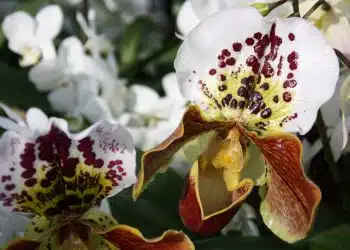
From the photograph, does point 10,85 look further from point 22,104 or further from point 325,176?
point 325,176

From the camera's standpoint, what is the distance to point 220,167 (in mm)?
708

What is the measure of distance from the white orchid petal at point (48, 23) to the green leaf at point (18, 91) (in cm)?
9

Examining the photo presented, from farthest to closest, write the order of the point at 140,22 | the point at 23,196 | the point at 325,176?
the point at 140,22 → the point at 325,176 → the point at 23,196

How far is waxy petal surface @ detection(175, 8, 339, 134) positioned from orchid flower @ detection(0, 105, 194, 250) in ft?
0.26

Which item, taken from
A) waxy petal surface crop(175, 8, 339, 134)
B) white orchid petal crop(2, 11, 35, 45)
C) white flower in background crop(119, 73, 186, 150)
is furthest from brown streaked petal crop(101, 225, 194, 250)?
white orchid petal crop(2, 11, 35, 45)

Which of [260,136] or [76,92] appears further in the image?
[76,92]

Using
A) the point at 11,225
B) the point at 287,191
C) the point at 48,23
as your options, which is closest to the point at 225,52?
the point at 287,191

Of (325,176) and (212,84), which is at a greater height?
(212,84)

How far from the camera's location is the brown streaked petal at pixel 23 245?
633 mm

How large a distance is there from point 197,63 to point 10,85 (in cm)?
52

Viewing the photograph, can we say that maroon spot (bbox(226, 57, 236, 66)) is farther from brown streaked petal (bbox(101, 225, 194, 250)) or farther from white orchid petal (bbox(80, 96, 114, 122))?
white orchid petal (bbox(80, 96, 114, 122))

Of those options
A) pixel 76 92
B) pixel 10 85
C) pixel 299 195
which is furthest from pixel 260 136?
pixel 10 85

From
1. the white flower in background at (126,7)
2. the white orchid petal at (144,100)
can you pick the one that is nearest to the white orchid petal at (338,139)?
the white orchid petal at (144,100)

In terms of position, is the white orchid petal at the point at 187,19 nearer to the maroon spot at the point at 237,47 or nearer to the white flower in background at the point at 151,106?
the white flower in background at the point at 151,106
